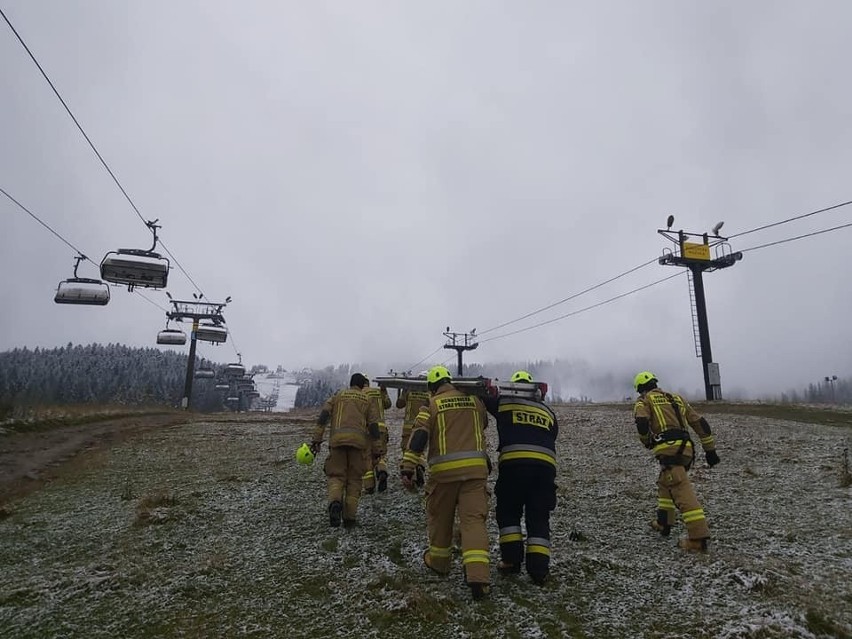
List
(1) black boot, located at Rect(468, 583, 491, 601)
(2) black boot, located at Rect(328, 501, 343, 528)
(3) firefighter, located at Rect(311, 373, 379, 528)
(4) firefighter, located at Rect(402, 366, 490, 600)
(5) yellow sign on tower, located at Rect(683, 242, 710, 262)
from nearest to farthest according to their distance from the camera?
1. (1) black boot, located at Rect(468, 583, 491, 601)
2. (4) firefighter, located at Rect(402, 366, 490, 600)
3. (2) black boot, located at Rect(328, 501, 343, 528)
4. (3) firefighter, located at Rect(311, 373, 379, 528)
5. (5) yellow sign on tower, located at Rect(683, 242, 710, 262)

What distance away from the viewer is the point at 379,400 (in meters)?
9.41

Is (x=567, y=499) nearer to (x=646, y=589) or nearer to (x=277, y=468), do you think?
(x=646, y=589)

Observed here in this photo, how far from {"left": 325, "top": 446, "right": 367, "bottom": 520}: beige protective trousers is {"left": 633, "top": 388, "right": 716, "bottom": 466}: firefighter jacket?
431 cm

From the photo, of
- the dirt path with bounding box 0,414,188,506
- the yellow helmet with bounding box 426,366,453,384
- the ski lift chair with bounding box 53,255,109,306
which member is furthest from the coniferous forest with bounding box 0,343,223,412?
the yellow helmet with bounding box 426,366,453,384

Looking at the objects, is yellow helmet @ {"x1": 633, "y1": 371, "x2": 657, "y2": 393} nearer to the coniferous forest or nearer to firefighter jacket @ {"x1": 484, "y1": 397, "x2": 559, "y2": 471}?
firefighter jacket @ {"x1": 484, "y1": 397, "x2": 559, "y2": 471}

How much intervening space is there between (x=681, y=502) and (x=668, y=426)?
41.8 inches

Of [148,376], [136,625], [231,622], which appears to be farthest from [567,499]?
[148,376]

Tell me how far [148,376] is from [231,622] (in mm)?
131004

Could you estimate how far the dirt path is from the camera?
1142 cm

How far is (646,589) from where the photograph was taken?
5.02 metres

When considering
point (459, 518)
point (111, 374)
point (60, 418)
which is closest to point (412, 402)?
point (459, 518)

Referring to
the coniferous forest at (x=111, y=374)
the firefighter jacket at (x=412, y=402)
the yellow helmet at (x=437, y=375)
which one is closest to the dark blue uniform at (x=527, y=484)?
the yellow helmet at (x=437, y=375)

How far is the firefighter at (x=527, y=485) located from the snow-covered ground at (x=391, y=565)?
1.04 feet

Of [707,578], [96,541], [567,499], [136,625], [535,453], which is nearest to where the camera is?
[136,625]
